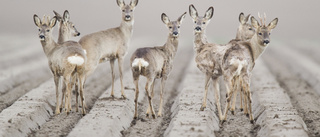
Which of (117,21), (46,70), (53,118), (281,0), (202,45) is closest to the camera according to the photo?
(53,118)

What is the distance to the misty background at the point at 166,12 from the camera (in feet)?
117

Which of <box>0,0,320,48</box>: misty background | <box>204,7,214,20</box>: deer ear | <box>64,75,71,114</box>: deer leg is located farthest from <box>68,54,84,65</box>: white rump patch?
<box>0,0,320,48</box>: misty background

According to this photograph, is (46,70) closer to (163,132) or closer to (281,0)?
(163,132)

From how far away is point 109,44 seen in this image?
41.5 ft

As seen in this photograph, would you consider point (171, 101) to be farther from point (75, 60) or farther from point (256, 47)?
point (75, 60)

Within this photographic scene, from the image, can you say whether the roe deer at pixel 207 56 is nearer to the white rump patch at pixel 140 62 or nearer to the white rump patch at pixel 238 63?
the white rump patch at pixel 238 63

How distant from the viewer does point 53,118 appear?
1104 centimetres

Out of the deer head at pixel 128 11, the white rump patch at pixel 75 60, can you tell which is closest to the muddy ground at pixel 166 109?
the white rump patch at pixel 75 60

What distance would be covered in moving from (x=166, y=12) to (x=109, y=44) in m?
25.8

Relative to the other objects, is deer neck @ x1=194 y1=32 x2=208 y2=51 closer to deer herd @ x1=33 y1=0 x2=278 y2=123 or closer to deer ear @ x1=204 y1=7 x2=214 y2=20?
deer herd @ x1=33 y1=0 x2=278 y2=123

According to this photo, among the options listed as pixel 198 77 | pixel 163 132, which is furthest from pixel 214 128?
pixel 198 77

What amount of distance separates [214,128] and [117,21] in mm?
28002

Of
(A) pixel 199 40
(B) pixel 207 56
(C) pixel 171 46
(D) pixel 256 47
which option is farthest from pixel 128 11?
(D) pixel 256 47

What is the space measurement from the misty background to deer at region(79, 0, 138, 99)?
2006 cm
